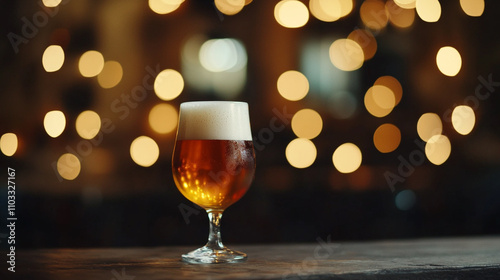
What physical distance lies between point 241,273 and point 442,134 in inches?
134

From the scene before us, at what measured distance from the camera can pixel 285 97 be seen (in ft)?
13.7

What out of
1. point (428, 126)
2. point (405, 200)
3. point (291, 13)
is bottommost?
point (405, 200)

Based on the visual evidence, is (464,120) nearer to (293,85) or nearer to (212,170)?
(293,85)

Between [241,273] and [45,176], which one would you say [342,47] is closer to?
[45,176]

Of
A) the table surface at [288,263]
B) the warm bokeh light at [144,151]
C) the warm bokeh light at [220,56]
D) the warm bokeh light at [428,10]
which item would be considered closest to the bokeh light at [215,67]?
the warm bokeh light at [220,56]

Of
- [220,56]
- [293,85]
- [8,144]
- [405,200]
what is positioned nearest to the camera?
[405,200]

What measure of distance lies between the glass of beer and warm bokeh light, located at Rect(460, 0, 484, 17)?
3.40 m

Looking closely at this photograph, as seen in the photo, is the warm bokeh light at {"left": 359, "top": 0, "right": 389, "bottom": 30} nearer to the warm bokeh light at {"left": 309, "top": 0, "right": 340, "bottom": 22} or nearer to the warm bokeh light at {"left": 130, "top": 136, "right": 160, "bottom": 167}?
the warm bokeh light at {"left": 309, "top": 0, "right": 340, "bottom": 22}

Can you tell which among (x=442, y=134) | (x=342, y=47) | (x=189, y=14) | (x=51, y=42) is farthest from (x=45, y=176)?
(x=442, y=134)

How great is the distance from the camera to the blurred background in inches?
149

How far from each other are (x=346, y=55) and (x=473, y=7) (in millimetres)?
875

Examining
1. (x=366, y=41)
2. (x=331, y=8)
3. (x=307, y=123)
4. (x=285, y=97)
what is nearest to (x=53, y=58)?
(x=285, y=97)

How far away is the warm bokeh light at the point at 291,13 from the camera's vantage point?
12.8ft

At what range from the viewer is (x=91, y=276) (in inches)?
33.1
